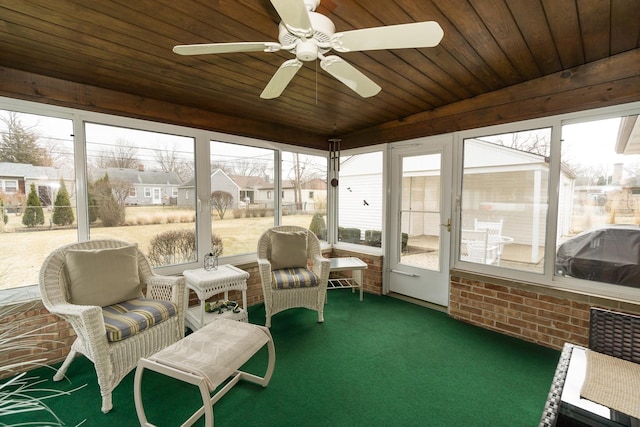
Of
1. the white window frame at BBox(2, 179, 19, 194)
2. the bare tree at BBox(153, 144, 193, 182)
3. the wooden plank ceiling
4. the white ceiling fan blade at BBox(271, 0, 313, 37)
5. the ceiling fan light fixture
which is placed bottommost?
the white window frame at BBox(2, 179, 19, 194)

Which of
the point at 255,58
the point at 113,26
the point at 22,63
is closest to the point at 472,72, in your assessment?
the point at 255,58

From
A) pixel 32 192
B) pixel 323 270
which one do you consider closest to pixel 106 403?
pixel 32 192

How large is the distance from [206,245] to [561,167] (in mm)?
3652

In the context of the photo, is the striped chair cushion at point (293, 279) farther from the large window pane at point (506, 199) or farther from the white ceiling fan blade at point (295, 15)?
the white ceiling fan blade at point (295, 15)

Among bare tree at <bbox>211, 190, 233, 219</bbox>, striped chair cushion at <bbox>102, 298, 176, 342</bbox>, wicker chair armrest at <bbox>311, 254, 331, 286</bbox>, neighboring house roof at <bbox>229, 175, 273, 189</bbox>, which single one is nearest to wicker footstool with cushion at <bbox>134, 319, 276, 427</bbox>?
striped chair cushion at <bbox>102, 298, 176, 342</bbox>

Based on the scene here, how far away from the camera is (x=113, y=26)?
1.79 meters

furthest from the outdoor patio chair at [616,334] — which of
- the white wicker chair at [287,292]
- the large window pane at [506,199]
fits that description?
the white wicker chair at [287,292]

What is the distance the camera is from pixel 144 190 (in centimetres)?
307

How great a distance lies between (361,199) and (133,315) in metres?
3.17

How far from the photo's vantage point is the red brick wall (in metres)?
2.54

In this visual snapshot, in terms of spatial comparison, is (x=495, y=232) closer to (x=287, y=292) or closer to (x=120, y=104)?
(x=287, y=292)

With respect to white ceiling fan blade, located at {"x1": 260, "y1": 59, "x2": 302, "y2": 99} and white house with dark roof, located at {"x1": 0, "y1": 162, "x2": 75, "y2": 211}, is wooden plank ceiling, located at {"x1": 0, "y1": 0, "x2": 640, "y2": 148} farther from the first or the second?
white house with dark roof, located at {"x1": 0, "y1": 162, "x2": 75, "y2": 211}

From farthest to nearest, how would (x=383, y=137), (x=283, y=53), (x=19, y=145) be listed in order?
(x=383, y=137), (x=19, y=145), (x=283, y=53)

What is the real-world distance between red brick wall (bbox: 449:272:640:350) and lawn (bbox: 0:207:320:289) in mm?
2560
